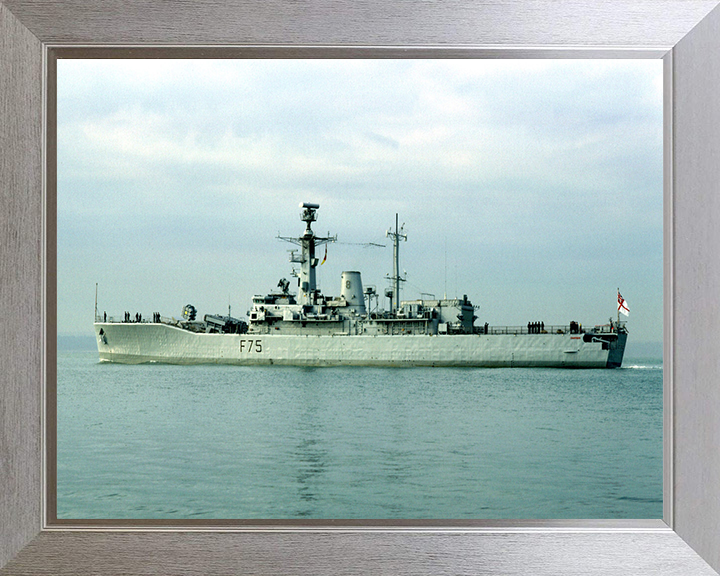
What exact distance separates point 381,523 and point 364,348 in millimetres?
13524

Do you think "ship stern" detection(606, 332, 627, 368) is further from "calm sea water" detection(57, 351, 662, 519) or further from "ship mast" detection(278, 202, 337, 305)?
"ship mast" detection(278, 202, 337, 305)

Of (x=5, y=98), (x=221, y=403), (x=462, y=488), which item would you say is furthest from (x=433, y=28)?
(x=221, y=403)

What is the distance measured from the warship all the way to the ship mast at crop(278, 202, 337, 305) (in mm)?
45

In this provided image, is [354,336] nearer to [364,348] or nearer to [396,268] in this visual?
[364,348]

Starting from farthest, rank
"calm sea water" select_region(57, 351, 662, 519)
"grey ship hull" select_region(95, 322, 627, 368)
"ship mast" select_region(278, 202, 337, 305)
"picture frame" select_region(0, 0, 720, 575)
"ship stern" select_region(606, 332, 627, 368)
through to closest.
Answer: "ship mast" select_region(278, 202, 337, 305), "ship stern" select_region(606, 332, 627, 368), "grey ship hull" select_region(95, 322, 627, 368), "calm sea water" select_region(57, 351, 662, 519), "picture frame" select_region(0, 0, 720, 575)

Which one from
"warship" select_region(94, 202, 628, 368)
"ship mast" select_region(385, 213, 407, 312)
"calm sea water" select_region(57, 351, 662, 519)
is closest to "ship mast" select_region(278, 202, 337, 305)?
"warship" select_region(94, 202, 628, 368)

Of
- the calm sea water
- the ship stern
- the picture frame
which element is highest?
the picture frame

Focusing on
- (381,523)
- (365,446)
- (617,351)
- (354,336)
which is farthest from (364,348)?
(381,523)

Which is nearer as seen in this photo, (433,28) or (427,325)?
(433,28)

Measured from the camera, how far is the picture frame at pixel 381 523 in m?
1.56

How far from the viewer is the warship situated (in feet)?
48.6

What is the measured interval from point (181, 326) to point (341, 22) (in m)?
14.9

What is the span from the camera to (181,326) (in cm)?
1588

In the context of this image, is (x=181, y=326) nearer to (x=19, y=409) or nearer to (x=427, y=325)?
(x=427, y=325)
